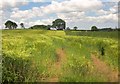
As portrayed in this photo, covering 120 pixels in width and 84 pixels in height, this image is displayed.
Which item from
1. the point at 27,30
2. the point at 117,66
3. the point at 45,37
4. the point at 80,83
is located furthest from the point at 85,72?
the point at 27,30

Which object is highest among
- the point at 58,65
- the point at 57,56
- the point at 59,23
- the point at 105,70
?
the point at 59,23

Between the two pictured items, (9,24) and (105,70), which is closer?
(9,24)

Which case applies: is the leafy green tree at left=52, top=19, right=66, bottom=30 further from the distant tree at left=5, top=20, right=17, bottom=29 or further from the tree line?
the distant tree at left=5, top=20, right=17, bottom=29

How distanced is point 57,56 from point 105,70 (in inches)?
39.1

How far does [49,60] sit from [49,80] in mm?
392

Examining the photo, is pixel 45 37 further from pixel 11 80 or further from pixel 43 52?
pixel 11 80

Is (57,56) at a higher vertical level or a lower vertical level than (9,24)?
lower

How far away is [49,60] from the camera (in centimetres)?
598

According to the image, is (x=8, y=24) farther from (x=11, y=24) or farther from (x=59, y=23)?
(x=59, y=23)

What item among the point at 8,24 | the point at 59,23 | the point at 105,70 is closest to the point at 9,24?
the point at 8,24

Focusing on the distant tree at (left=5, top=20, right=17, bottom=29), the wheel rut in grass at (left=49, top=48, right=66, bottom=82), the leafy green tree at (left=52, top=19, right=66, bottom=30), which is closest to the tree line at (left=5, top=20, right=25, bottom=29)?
the distant tree at (left=5, top=20, right=17, bottom=29)

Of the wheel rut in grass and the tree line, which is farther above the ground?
the tree line

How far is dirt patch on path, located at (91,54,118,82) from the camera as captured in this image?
5.96 metres

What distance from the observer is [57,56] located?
6070 mm
